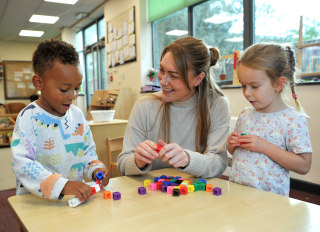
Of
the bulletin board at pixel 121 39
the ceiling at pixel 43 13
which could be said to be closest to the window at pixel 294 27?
the bulletin board at pixel 121 39

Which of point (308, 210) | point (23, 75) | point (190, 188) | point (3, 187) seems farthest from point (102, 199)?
point (23, 75)

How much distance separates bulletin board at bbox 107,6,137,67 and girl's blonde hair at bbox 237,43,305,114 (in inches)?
168

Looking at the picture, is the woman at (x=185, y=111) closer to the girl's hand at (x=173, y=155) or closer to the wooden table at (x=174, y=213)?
the girl's hand at (x=173, y=155)

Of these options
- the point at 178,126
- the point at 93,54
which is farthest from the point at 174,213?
the point at 93,54

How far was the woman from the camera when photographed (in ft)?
4.10

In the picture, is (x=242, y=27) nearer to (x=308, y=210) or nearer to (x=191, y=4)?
(x=191, y=4)

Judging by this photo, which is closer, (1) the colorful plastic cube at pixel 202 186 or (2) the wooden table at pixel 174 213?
(2) the wooden table at pixel 174 213

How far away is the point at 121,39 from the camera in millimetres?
5750

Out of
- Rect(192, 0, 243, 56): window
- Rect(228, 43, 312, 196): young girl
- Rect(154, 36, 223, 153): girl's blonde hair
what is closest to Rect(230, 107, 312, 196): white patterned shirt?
Rect(228, 43, 312, 196): young girl

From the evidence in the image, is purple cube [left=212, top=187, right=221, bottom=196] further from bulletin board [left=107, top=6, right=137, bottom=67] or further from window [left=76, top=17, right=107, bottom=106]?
window [left=76, top=17, right=107, bottom=106]

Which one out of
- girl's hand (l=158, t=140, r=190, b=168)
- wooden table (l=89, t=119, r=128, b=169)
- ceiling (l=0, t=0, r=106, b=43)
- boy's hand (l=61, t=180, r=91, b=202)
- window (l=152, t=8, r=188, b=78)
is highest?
ceiling (l=0, t=0, r=106, b=43)

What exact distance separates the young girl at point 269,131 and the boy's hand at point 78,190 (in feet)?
1.93

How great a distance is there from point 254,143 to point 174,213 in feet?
1.50

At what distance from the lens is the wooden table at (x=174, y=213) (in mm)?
653
